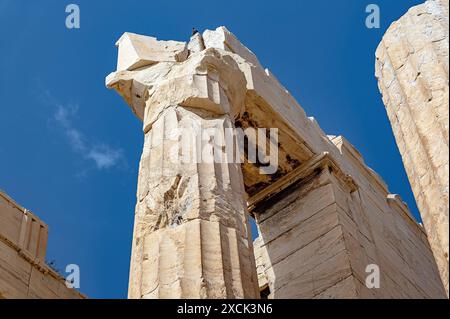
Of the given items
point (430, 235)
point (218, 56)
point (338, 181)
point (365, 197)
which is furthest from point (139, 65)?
point (430, 235)

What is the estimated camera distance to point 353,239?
12.3 metres

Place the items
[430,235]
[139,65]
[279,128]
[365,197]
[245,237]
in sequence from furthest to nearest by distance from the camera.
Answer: [365,197] < [279,128] < [139,65] < [245,237] < [430,235]

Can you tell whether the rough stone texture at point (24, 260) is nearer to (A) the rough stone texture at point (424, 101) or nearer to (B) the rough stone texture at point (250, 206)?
(B) the rough stone texture at point (250, 206)

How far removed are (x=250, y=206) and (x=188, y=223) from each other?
484 cm

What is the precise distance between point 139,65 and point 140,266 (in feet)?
14.0

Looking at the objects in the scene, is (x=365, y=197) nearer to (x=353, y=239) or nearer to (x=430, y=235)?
(x=353, y=239)

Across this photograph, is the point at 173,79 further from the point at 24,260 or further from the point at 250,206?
the point at 24,260

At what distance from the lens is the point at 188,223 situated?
29.0 ft

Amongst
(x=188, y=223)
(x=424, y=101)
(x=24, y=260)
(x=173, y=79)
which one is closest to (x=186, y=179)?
(x=188, y=223)

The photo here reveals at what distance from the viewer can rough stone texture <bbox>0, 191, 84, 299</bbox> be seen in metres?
13.2

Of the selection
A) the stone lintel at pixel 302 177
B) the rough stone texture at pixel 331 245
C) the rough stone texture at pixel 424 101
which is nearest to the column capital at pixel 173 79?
the stone lintel at pixel 302 177

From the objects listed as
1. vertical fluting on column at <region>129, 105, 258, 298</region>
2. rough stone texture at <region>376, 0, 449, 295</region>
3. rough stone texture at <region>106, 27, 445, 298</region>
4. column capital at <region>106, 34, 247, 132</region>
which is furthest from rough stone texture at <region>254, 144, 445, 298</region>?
rough stone texture at <region>376, 0, 449, 295</region>

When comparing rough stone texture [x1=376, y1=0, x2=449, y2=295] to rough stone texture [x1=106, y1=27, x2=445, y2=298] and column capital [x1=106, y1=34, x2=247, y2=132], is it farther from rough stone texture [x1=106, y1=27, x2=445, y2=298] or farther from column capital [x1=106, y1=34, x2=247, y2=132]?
column capital [x1=106, y1=34, x2=247, y2=132]

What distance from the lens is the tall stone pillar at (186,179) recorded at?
8320 millimetres
